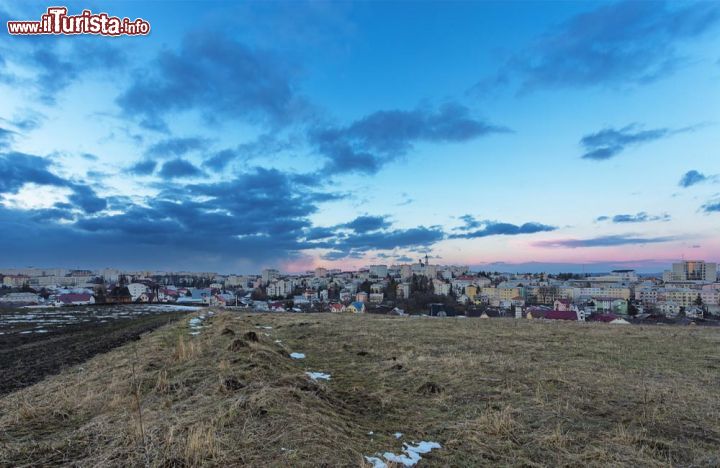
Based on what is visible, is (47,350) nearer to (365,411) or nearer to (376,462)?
(365,411)

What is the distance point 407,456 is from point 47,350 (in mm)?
14143

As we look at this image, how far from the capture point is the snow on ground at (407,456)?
4230 mm

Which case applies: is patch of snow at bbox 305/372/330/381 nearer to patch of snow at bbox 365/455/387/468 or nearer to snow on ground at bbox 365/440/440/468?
snow on ground at bbox 365/440/440/468

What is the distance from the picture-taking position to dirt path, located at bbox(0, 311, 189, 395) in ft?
29.5

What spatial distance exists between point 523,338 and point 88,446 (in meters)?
14.0

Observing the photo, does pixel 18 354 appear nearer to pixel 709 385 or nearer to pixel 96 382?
pixel 96 382

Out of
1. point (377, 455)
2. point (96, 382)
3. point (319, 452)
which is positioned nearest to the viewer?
point (319, 452)

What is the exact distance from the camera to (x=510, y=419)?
208 inches

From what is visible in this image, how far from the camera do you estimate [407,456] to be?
14.9 feet

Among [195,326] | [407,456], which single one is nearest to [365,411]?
[407,456]

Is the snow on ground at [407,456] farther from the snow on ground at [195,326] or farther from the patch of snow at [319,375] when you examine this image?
the snow on ground at [195,326]

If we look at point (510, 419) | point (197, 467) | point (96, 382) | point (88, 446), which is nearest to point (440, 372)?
point (510, 419)

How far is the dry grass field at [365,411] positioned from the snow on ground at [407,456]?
118mm

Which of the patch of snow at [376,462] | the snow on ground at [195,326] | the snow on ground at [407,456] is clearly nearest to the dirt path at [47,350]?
the snow on ground at [195,326]
